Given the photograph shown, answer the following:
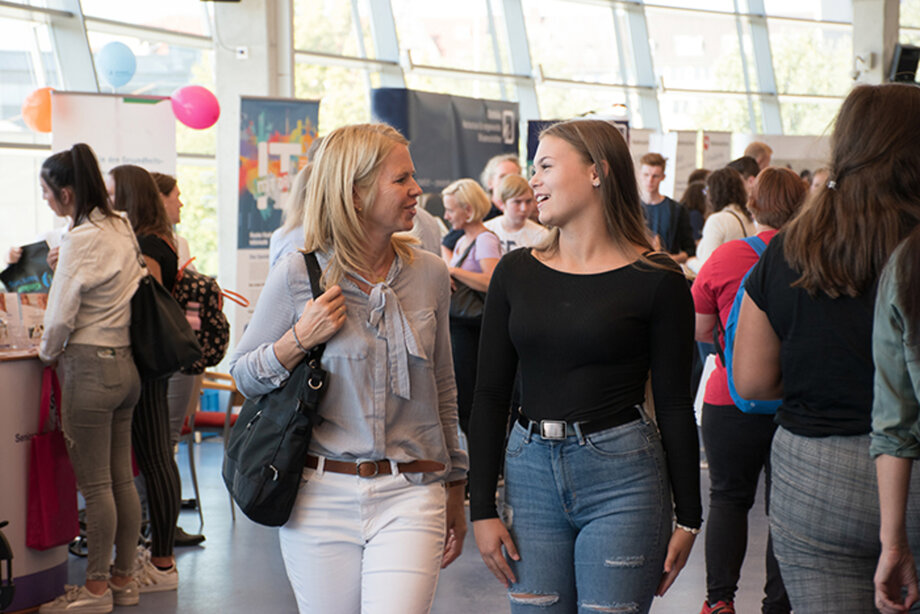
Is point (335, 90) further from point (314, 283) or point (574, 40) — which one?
point (314, 283)

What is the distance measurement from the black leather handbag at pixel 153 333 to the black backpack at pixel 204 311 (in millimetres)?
522

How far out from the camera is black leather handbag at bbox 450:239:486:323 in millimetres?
5363

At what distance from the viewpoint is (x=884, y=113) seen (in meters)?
1.81

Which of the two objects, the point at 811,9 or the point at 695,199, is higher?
the point at 811,9

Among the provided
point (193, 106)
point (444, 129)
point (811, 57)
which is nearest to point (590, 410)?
point (193, 106)

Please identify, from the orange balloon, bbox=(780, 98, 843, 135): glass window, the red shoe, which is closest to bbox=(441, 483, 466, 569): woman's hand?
the red shoe

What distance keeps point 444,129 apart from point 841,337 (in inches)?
278

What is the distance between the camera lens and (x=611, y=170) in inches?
80.6

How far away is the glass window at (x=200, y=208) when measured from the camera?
9.45 metres

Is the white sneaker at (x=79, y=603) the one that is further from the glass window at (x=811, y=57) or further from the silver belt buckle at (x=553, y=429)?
the glass window at (x=811, y=57)

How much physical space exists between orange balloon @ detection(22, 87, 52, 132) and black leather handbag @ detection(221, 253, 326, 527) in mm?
5457

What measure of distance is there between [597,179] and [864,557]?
0.85 m

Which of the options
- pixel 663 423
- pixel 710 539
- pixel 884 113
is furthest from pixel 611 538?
pixel 710 539

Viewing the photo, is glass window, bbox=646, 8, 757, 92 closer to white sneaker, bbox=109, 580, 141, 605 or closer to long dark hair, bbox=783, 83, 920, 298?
white sneaker, bbox=109, 580, 141, 605
